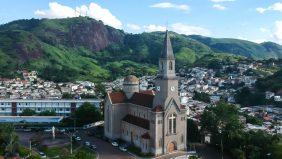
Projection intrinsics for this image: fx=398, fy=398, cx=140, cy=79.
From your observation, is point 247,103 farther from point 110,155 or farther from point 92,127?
point 110,155

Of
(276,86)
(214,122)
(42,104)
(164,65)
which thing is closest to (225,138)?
(214,122)

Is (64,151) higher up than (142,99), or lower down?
lower down

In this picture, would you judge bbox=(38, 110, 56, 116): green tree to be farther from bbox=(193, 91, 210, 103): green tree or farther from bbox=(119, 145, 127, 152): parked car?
bbox=(193, 91, 210, 103): green tree

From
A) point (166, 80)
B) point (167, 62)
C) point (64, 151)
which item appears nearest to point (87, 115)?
point (64, 151)

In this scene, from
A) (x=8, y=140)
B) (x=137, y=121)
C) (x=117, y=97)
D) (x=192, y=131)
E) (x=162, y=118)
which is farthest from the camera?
(x=117, y=97)

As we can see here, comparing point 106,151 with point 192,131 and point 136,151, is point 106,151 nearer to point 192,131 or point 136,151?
point 136,151

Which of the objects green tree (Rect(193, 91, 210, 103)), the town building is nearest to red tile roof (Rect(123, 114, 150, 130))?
the town building
